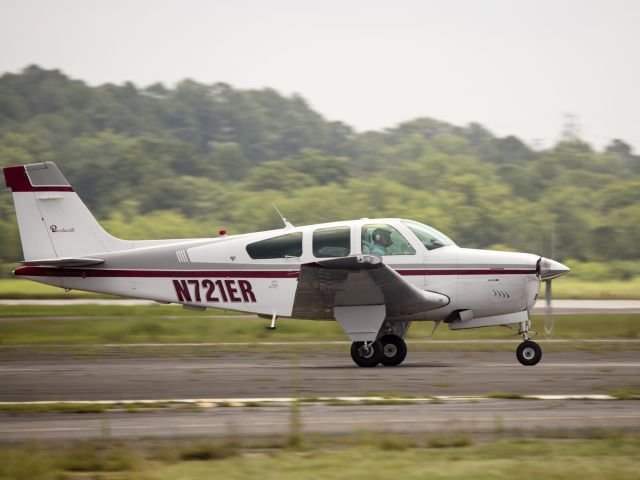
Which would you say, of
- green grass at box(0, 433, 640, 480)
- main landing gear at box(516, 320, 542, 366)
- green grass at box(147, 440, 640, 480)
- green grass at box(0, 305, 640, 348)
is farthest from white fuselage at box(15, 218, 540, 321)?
green grass at box(147, 440, 640, 480)

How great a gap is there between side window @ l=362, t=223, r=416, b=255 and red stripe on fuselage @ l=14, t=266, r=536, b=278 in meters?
0.34

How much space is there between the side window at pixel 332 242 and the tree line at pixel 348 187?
87.3 feet

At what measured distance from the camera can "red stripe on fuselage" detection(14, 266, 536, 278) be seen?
1456cm

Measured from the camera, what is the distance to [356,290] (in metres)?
13.9

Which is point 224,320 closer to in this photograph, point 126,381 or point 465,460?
point 126,381

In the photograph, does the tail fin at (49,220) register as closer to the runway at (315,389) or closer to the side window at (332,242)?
the runway at (315,389)

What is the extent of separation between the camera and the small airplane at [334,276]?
1419 cm

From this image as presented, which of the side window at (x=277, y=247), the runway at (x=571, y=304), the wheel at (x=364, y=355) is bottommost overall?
the wheel at (x=364, y=355)

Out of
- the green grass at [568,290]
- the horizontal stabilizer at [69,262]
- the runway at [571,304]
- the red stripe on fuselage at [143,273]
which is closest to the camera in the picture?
the red stripe on fuselage at [143,273]

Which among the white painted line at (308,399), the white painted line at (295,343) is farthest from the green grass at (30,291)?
the white painted line at (308,399)

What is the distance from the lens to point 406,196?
187 feet

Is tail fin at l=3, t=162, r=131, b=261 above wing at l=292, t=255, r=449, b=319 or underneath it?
above

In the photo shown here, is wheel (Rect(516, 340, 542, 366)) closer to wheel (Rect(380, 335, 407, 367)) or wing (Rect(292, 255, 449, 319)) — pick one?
wing (Rect(292, 255, 449, 319))

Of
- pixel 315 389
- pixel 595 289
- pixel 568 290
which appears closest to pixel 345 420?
pixel 315 389
